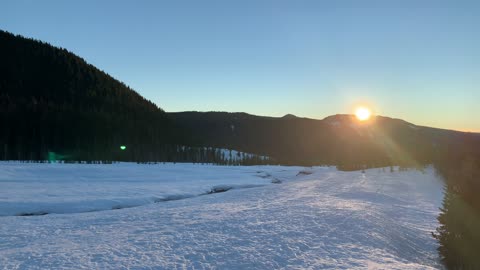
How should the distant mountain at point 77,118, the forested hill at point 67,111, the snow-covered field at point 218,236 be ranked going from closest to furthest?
the snow-covered field at point 218,236, the forested hill at point 67,111, the distant mountain at point 77,118

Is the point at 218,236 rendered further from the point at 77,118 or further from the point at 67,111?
the point at 67,111

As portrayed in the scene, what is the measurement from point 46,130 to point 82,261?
8922 centimetres

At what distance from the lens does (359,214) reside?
2353cm

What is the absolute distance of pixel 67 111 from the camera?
106 m

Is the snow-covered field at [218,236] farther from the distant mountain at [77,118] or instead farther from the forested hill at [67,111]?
the forested hill at [67,111]

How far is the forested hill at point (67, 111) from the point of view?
9031cm

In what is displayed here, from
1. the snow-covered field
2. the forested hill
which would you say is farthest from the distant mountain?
the snow-covered field

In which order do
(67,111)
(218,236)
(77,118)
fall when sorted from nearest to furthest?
(218,236), (77,118), (67,111)

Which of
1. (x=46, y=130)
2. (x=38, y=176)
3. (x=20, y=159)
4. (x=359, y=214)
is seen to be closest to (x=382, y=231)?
(x=359, y=214)

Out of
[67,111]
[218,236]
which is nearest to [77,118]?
[67,111]

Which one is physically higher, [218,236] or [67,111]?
[67,111]

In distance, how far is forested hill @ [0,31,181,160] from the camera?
90312 millimetres

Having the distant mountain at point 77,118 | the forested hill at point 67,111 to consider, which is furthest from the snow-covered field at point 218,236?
the forested hill at point 67,111

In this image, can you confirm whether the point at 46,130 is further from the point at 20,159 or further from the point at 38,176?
the point at 38,176
